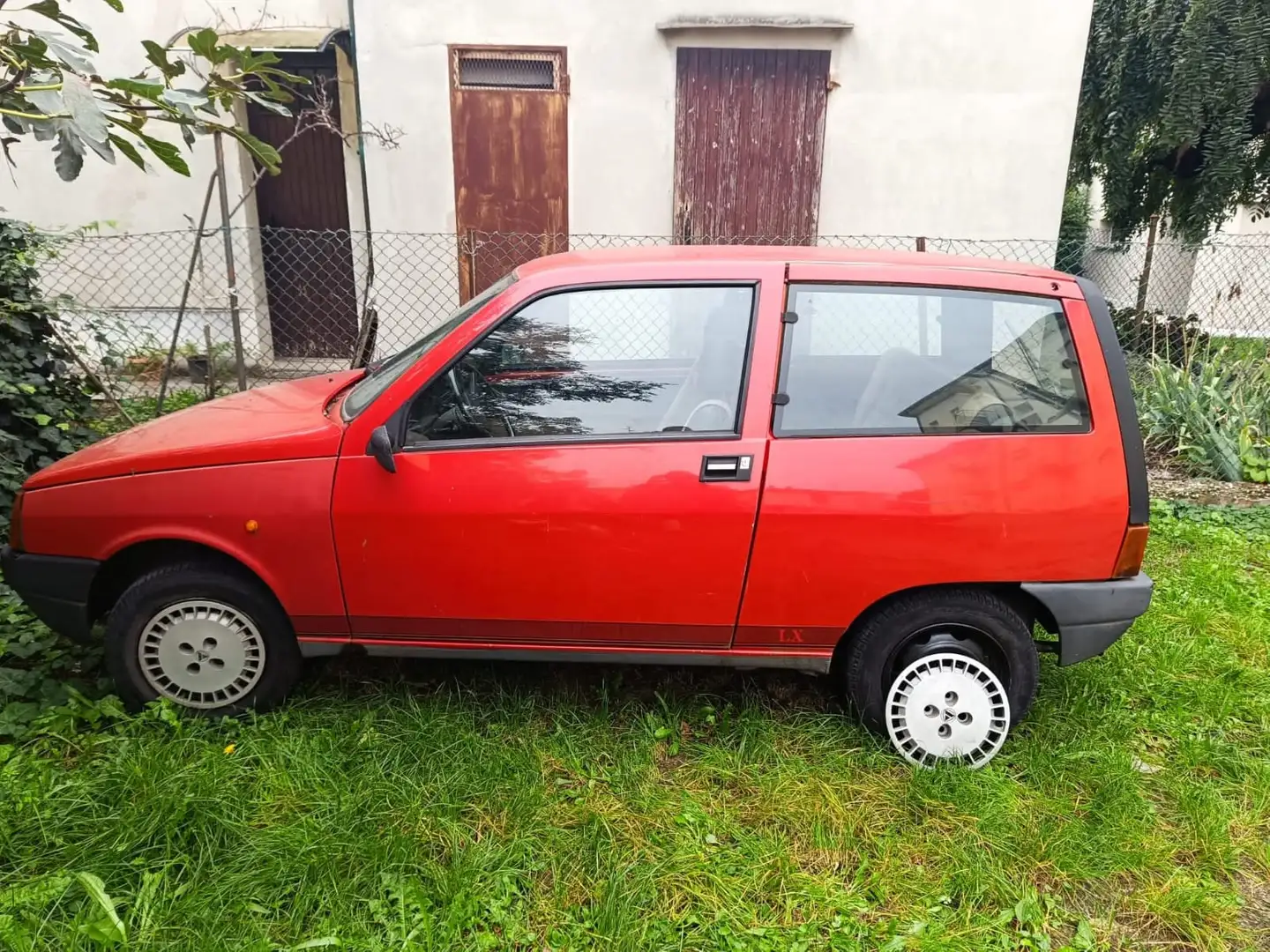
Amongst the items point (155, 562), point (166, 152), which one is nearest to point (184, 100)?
point (166, 152)

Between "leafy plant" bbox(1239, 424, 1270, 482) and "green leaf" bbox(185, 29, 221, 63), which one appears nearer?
"green leaf" bbox(185, 29, 221, 63)

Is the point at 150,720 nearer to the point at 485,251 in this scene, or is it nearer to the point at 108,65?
the point at 485,251

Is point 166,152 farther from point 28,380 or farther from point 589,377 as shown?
point 28,380

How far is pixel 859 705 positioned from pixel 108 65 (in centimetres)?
777

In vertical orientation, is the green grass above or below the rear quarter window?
below

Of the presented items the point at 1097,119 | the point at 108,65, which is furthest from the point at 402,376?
the point at 1097,119

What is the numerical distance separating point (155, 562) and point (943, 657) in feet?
9.09

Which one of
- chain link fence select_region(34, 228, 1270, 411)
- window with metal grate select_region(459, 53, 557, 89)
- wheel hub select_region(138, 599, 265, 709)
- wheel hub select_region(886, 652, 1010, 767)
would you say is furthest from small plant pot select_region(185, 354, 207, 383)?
wheel hub select_region(886, 652, 1010, 767)

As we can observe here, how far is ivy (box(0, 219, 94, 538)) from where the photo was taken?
13.3ft

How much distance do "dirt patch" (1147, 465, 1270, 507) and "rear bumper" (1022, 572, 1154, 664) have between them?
3.14m

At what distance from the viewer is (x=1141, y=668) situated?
11.3ft

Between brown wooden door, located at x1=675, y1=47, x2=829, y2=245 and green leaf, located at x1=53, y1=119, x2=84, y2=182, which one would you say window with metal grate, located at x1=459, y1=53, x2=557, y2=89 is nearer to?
brown wooden door, located at x1=675, y1=47, x2=829, y2=245

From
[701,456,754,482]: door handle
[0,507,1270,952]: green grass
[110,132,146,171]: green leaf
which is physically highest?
[110,132,146,171]: green leaf

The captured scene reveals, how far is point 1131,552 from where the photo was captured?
2.69m
